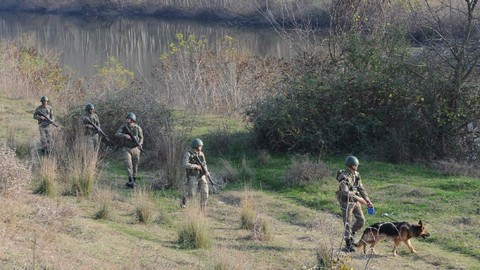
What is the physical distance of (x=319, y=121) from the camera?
1742 cm

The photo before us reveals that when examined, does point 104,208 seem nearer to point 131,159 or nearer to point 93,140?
point 131,159

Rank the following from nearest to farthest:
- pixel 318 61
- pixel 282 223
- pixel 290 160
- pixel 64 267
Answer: pixel 64 267 < pixel 282 223 < pixel 290 160 < pixel 318 61

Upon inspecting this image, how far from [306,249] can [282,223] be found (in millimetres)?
1934

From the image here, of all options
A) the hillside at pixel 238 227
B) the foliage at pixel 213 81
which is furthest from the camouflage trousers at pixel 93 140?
the foliage at pixel 213 81

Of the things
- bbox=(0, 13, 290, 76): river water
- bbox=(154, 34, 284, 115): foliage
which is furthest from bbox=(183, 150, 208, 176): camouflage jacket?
bbox=(0, 13, 290, 76): river water

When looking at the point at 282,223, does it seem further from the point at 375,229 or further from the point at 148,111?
the point at 148,111

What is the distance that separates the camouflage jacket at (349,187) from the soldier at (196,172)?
2.83 meters

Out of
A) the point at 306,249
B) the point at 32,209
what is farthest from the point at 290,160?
the point at 32,209

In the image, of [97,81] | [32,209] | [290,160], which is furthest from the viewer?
[97,81]

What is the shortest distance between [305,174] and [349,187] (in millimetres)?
4234

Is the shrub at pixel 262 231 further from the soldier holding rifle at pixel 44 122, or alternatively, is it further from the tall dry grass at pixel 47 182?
the soldier holding rifle at pixel 44 122

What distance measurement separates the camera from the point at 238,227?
11422 millimetres

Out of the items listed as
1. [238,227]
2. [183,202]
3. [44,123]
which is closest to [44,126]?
[44,123]

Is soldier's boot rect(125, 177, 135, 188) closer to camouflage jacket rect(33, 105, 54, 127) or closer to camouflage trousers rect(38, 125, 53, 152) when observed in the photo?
camouflage trousers rect(38, 125, 53, 152)
